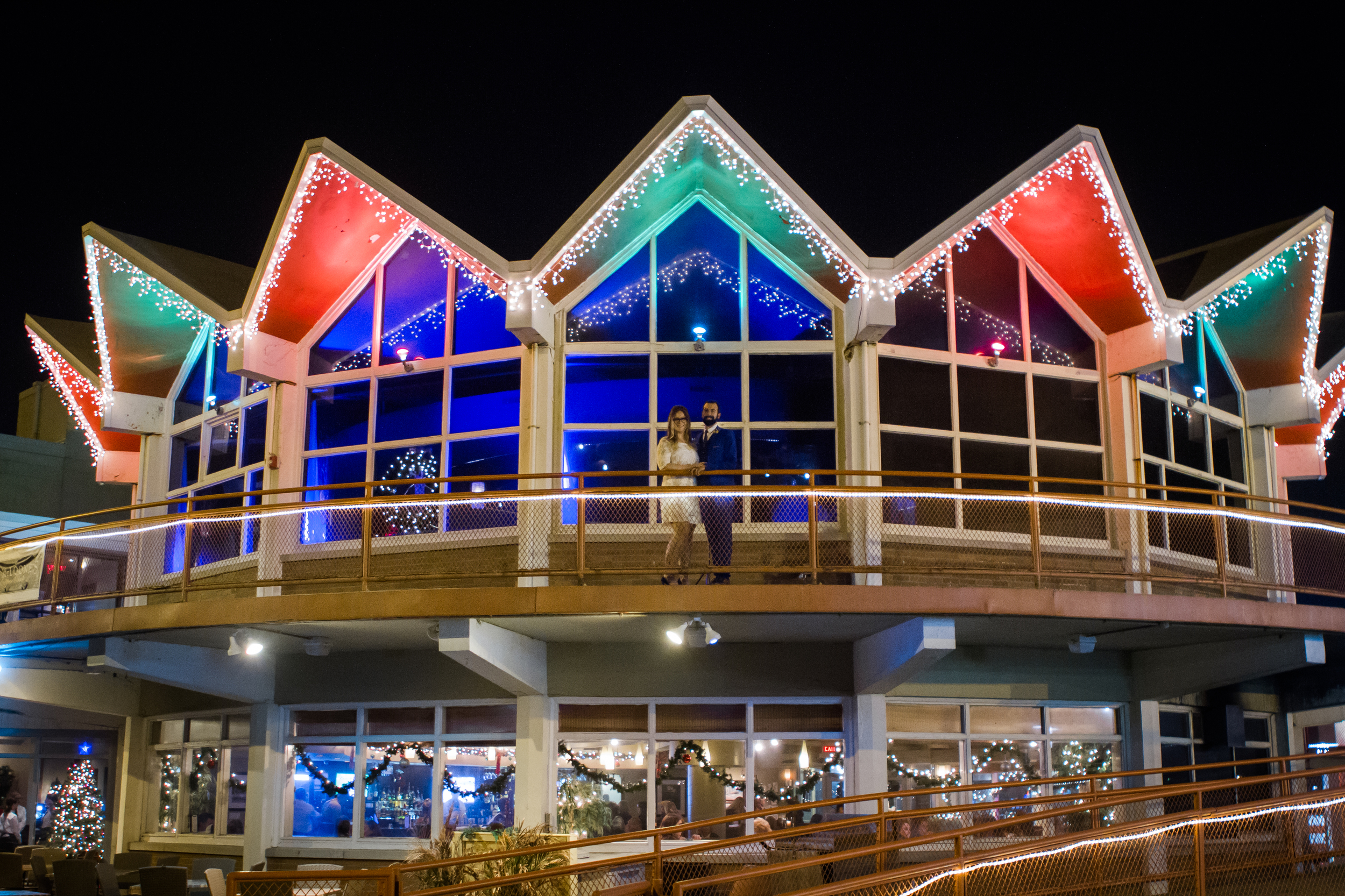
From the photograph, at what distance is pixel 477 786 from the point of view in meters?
14.3

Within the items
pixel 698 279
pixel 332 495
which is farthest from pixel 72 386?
pixel 698 279

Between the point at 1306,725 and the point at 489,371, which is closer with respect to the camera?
the point at 489,371

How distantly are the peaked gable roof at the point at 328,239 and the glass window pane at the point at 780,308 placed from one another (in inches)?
113

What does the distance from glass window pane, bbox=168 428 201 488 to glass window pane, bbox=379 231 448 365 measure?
3.93m

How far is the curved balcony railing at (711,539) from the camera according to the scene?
39.7 feet

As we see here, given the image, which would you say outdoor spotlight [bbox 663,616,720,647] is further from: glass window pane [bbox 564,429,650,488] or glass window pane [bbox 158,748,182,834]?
glass window pane [bbox 158,748,182,834]

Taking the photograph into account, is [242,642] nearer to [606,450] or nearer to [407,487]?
[407,487]

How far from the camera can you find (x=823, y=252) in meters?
14.1

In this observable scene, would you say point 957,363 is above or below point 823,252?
below

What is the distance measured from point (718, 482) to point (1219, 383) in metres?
7.70

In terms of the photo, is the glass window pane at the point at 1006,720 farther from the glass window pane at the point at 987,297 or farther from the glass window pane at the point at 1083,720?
the glass window pane at the point at 987,297

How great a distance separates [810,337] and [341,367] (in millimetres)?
5695

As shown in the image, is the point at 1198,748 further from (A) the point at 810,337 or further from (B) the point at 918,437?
(A) the point at 810,337

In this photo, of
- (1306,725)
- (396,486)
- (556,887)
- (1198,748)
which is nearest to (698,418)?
(396,486)
